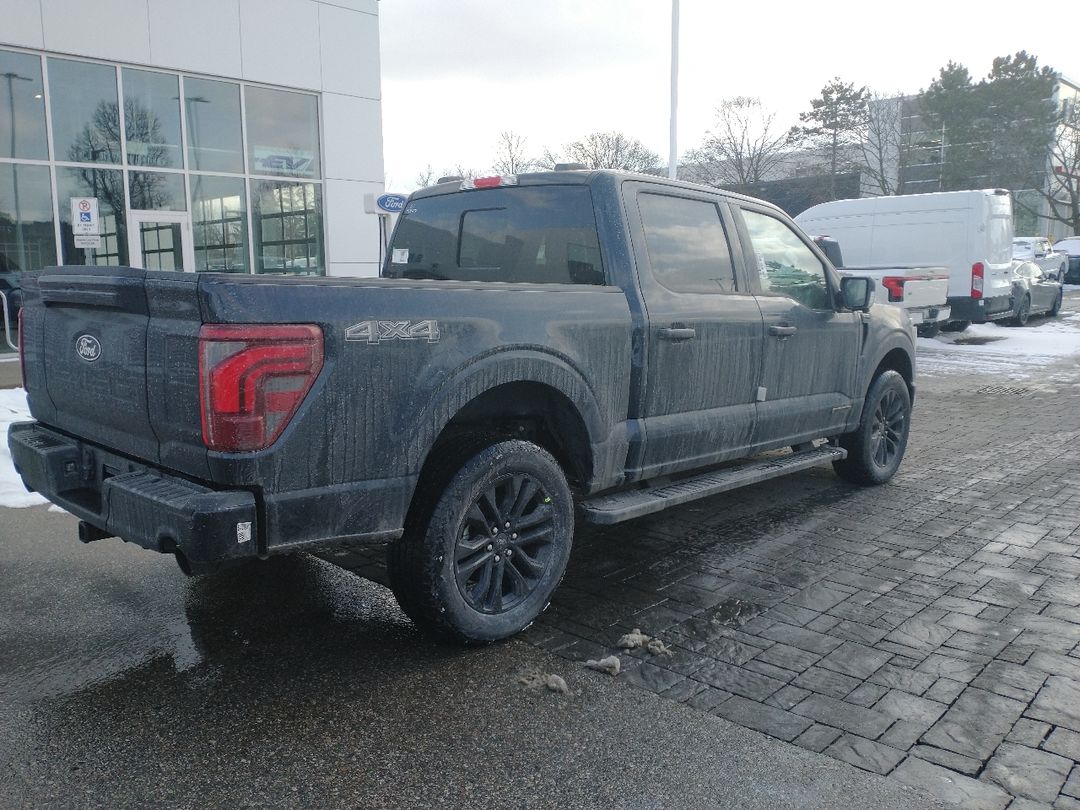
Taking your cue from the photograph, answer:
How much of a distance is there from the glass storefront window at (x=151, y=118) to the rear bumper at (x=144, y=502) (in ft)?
42.3

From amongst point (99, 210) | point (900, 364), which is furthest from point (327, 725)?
point (99, 210)

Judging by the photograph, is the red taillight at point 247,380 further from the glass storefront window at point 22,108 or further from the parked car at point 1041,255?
the parked car at point 1041,255

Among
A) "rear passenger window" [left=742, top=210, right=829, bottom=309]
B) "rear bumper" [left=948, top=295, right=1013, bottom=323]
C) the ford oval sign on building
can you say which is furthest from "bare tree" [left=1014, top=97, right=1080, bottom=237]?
"rear passenger window" [left=742, top=210, right=829, bottom=309]

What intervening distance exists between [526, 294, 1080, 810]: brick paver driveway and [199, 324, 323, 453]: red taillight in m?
1.57

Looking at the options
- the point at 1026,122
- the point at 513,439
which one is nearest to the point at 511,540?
the point at 513,439

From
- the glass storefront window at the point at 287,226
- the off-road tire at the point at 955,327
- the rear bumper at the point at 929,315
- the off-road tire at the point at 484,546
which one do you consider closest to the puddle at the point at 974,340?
the off-road tire at the point at 955,327

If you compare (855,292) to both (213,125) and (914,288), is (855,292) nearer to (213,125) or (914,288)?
(914,288)

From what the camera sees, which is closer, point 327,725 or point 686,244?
point 327,725

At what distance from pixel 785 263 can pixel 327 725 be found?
3821mm

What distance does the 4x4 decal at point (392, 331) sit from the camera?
313cm

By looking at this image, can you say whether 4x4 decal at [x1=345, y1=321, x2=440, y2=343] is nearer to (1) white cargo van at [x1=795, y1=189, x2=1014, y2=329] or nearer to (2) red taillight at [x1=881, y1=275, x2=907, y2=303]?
(2) red taillight at [x1=881, y1=275, x2=907, y2=303]

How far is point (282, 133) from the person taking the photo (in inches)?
667

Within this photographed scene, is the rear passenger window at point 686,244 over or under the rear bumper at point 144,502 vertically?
over

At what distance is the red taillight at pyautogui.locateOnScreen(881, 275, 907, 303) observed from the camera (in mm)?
12609
